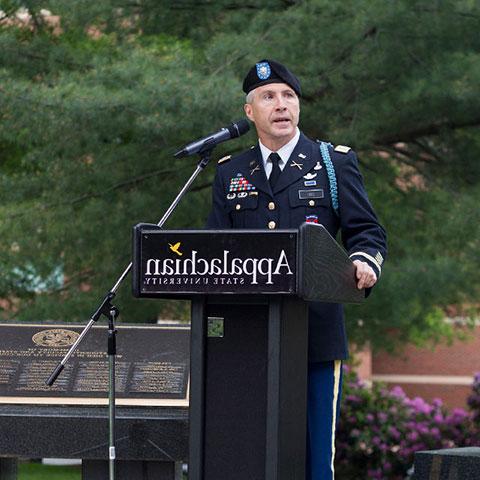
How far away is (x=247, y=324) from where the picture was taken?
450 cm

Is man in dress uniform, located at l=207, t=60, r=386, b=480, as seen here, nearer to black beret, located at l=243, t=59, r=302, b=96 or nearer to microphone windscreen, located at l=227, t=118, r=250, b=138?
black beret, located at l=243, t=59, r=302, b=96

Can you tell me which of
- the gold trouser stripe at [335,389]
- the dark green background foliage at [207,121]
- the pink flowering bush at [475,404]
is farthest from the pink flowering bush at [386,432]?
the gold trouser stripe at [335,389]

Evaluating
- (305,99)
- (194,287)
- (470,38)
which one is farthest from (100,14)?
(194,287)

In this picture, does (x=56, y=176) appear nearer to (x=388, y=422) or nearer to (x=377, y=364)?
(x=388, y=422)

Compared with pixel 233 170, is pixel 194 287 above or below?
below

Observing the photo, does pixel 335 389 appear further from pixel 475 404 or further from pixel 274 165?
pixel 475 404

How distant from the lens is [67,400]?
6.67 metres

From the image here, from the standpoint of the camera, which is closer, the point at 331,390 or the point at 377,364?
the point at 331,390

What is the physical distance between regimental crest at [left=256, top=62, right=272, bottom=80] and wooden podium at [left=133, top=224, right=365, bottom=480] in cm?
88

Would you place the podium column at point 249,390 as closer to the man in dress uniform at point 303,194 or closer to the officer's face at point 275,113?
the man in dress uniform at point 303,194

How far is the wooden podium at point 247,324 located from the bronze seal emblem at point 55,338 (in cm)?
249

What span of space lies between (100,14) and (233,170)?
23.0ft

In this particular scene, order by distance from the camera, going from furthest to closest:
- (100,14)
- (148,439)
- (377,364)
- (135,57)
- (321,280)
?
1. (377,364)
2. (100,14)
3. (135,57)
4. (148,439)
5. (321,280)

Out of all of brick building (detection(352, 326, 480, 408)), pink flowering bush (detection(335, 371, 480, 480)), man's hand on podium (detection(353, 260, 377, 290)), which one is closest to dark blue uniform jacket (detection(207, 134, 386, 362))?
man's hand on podium (detection(353, 260, 377, 290))
